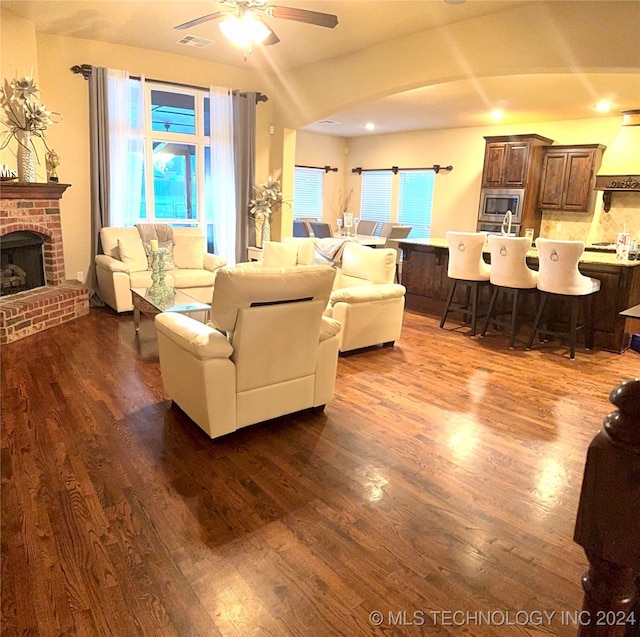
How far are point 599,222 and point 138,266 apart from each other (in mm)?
6927

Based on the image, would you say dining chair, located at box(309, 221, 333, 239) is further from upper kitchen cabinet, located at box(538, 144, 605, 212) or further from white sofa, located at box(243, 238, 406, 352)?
white sofa, located at box(243, 238, 406, 352)

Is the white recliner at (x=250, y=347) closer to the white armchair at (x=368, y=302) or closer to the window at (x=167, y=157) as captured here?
the white armchair at (x=368, y=302)

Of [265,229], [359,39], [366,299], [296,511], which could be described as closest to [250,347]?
[296,511]

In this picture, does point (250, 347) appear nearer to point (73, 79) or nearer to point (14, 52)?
point (14, 52)

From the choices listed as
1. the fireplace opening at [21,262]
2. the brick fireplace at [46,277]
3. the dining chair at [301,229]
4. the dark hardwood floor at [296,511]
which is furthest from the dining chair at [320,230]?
the dark hardwood floor at [296,511]

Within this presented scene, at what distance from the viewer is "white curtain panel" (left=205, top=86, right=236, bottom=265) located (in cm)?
671

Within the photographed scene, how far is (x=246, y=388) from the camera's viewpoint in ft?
9.13

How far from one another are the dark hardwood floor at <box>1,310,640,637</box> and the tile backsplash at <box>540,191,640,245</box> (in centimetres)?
485

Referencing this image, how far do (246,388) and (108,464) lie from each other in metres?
0.81

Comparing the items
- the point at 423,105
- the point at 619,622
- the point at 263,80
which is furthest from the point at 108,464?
the point at 423,105

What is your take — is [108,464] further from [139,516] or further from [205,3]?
[205,3]

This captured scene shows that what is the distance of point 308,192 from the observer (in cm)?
1102

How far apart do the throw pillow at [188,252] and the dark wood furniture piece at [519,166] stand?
5040 millimetres

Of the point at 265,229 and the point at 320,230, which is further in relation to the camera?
the point at 320,230
